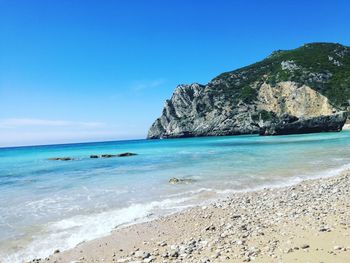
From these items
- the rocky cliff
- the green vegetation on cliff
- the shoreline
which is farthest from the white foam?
the green vegetation on cliff

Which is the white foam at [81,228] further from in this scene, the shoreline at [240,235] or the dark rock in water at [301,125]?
the dark rock in water at [301,125]

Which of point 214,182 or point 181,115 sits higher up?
point 181,115

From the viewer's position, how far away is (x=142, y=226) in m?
12.2

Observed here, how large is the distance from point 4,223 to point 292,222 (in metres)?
11.6

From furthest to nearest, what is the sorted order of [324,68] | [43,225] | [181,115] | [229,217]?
[181,115] → [324,68] → [43,225] → [229,217]

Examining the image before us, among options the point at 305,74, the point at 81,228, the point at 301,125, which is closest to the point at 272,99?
the point at 305,74

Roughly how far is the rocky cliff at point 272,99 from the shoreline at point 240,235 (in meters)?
98.6

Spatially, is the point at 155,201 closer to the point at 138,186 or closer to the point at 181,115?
the point at 138,186

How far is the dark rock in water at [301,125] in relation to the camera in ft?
338

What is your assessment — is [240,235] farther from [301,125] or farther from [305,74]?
[305,74]

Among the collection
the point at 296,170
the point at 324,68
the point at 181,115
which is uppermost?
the point at 324,68

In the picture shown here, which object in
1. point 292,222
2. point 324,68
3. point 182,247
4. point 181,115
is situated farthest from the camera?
point 181,115

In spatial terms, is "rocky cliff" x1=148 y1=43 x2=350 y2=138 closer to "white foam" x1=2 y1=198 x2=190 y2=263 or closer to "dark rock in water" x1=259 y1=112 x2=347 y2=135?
"dark rock in water" x1=259 y1=112 x2=347 y2=135

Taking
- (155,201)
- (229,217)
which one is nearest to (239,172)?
(155,201)
